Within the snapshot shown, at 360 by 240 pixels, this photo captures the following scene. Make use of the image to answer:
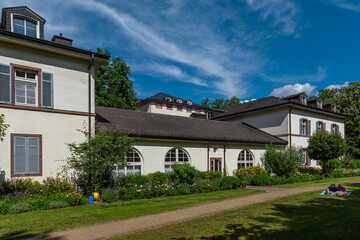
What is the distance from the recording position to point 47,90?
1193 centimetres

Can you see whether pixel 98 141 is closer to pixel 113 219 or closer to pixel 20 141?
pixel 20 141

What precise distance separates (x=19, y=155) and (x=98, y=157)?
3332 millimetres

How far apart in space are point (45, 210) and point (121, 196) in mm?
3150

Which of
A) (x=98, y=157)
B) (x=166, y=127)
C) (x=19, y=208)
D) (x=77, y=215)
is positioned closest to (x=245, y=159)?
(x=166, y=127)

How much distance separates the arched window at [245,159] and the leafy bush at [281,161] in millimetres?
1144

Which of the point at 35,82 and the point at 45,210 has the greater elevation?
the point at 35,82

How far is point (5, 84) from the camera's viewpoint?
35.9 ft

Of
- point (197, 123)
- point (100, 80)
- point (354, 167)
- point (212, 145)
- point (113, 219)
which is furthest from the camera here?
point (100, 80)

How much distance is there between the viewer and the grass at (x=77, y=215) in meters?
6.99

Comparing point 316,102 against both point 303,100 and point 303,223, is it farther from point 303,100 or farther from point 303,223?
point 303,223

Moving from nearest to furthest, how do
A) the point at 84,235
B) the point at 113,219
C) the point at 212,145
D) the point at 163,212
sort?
the point at 84,235, the point at 113,219, the point at 163,212, the point at 212,145

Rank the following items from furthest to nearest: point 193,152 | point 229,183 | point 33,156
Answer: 1. point 193,152
2. point 229,183
3. point 33,156

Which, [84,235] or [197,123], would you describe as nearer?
[84,235]

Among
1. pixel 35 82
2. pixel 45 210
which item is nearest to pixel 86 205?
pixel 45 210
